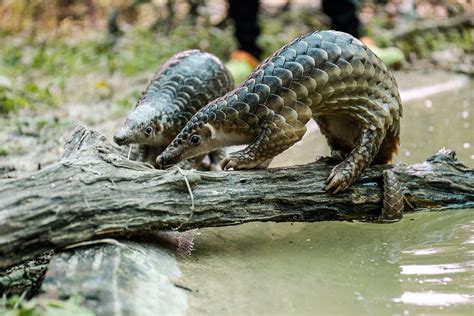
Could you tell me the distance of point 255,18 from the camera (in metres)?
8.84

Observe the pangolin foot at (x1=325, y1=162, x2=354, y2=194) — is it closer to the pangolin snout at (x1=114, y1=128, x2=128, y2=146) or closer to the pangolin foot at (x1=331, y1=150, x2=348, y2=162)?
the pangolin foot at (x1=331, y1=150, x2=348, y2=162)

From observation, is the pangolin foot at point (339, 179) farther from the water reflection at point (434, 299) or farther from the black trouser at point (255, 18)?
the black trouser at point (255, 18)

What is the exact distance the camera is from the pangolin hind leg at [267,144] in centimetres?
376

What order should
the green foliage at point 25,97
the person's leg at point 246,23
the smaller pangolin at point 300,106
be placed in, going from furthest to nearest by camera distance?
the person's leg at point 246,23
the green foliage at point 25,97
the smaller pangolin at point 300,106

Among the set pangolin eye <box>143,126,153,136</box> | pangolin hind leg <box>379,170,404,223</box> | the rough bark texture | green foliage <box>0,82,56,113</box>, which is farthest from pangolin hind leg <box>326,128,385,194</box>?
green foliage <box>0,82,56,113</box>

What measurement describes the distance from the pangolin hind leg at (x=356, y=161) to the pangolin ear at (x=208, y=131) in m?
0.68

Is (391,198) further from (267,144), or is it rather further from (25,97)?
(25,97)

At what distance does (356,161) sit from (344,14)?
16.1ft

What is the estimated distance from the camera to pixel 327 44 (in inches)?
148

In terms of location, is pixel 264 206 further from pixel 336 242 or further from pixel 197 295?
pixel 197 295

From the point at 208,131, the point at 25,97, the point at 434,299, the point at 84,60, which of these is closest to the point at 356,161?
the point at 208,131

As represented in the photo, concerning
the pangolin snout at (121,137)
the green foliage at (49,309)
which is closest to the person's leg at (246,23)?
the pangolin snout at (121,137)

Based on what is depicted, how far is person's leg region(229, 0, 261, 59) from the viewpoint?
880 centimetres

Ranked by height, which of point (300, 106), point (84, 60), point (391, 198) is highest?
point (300, 106)
